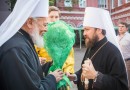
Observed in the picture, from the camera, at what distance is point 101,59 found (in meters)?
3.59

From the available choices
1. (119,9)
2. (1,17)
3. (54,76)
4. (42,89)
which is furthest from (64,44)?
(119,9)

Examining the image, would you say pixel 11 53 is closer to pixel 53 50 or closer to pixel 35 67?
pixel 35 67

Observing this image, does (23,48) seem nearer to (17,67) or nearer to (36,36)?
(17,67)

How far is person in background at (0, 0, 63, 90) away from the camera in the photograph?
2.21 metres

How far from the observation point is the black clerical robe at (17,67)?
7.22 feet

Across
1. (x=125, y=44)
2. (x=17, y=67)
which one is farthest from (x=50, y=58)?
(x=125, y=44)

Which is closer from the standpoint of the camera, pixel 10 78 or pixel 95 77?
pixel 10 78

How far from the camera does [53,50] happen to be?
309cm

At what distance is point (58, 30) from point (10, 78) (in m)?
1.04

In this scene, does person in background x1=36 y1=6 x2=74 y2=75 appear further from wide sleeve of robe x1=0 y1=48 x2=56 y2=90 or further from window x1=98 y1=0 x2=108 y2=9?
window x1=98 y1=0 x2=108 y2=9

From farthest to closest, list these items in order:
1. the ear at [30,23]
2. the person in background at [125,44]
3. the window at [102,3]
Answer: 1. the window at [102,3]
2. the person in background at [125,44]
3. the ear at [30,23]

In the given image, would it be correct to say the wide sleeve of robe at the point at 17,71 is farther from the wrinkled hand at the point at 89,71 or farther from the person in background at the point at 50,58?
the wrinkled hand at the point at 89,71

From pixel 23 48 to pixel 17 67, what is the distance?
0.17m

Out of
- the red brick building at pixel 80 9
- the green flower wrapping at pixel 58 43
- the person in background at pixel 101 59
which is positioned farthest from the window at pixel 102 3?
the green flower wrapping at pixel 58 43
